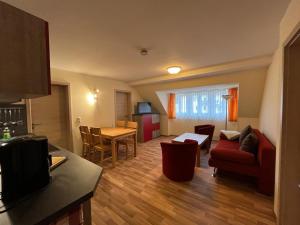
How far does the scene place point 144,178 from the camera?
105 inches

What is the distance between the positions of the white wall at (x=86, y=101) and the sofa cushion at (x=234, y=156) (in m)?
3.26

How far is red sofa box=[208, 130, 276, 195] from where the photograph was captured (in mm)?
2023

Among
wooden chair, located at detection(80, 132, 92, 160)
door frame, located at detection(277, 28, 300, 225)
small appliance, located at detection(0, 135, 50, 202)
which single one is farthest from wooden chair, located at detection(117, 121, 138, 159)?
door frame, located at detection(277, 28, 300, 225)

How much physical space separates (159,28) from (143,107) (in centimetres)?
400

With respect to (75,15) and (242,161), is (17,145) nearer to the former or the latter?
(75,15)

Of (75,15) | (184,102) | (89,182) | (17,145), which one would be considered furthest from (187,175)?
(184,102)

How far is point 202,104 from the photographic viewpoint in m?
5.59

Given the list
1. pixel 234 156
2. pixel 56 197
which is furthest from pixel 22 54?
pixel 234 156

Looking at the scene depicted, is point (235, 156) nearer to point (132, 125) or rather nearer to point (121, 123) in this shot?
point (132, 125)

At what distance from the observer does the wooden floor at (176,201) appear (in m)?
1.70

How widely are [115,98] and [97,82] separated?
821mm

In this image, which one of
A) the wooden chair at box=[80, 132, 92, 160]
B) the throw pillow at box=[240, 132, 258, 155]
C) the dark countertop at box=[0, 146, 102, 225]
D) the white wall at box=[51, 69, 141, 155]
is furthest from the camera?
the white wall at box=[51, 69, 141, 155]

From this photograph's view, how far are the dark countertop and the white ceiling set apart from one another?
1.48 metres

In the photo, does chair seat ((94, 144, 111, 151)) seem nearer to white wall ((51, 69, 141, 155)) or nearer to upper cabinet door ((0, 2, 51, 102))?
white wall ((51, 69, 141, 155))
